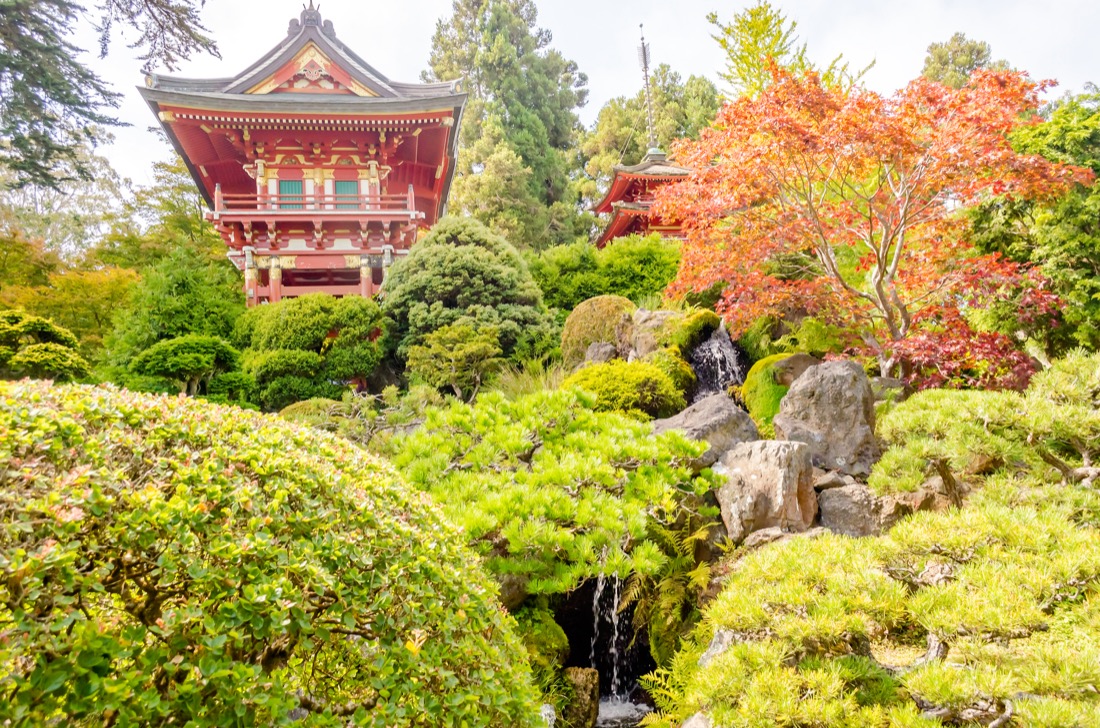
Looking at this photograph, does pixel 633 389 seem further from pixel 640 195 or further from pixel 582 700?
pixel 640 195

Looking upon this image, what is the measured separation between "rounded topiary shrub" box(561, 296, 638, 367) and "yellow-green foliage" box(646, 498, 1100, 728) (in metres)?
5.64

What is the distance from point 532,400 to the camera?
4.15 m

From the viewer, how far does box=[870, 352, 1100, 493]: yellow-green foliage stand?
3.29 meters

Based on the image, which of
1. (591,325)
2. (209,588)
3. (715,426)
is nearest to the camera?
(209,588)

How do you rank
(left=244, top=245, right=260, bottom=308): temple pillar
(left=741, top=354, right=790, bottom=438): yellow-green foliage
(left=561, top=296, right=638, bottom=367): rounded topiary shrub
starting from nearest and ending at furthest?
(left=741, top=354, right=790, bottom=438): yellow-green foliage → (left=561, top=296, right=638, bottom=367): rounded topiary shrub → (left=244, top=245, right=260, bottom=308): temple pillar

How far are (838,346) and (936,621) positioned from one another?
5.42 m

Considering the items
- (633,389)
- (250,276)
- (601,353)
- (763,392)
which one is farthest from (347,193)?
(763,392)

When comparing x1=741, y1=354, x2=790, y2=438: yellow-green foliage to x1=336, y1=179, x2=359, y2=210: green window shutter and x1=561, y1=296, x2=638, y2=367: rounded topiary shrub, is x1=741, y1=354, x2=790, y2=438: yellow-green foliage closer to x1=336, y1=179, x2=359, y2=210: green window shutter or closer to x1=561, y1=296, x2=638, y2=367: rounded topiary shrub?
x1=561, y1=296, x2=638, y2=367: rounded topiary shrub

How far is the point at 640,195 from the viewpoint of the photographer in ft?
58.0

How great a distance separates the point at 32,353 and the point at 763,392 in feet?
28.3

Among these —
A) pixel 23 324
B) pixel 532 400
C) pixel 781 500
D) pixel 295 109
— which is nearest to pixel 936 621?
pixel 781 500

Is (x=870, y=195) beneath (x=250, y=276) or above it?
beneath

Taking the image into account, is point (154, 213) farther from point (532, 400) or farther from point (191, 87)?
point (532, 400)

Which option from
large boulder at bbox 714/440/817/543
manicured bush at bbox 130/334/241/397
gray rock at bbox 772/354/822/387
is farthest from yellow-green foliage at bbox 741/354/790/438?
manicured bush at bbox 130/334/241/397
